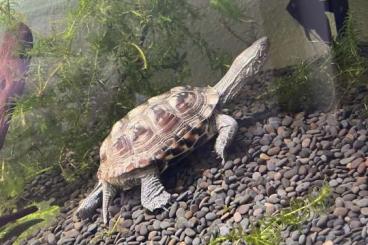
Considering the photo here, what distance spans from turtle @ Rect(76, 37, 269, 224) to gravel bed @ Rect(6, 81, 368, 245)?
47mm

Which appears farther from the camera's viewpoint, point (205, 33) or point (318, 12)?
point (205, 33)

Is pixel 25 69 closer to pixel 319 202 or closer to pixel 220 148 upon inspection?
pixel 220 148

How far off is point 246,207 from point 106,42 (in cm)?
129

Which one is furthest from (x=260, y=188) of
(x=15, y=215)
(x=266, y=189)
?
(x=15, y=215)

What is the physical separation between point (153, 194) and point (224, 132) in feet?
1.38

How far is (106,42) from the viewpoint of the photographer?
96.6 inches

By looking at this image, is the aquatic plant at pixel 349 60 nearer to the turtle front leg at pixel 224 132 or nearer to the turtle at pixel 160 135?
the turtle at pixel 160 135

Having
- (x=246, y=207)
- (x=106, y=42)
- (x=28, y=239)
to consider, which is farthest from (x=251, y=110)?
(x=28, y=239)

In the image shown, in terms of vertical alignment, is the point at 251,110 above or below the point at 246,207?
above

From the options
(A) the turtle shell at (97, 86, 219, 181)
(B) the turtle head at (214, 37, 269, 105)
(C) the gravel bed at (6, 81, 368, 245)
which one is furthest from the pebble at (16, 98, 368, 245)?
(B) the turtle head at (214, 37, 269, 105)

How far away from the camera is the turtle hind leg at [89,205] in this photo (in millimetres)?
2004

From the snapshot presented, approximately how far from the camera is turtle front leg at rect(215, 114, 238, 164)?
190 cm

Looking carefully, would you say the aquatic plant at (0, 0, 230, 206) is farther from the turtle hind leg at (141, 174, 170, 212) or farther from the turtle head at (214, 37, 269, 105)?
the turtle hind leg at (141, 174, 170, 212)

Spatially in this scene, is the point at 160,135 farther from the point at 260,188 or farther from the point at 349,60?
the point at 349,60
